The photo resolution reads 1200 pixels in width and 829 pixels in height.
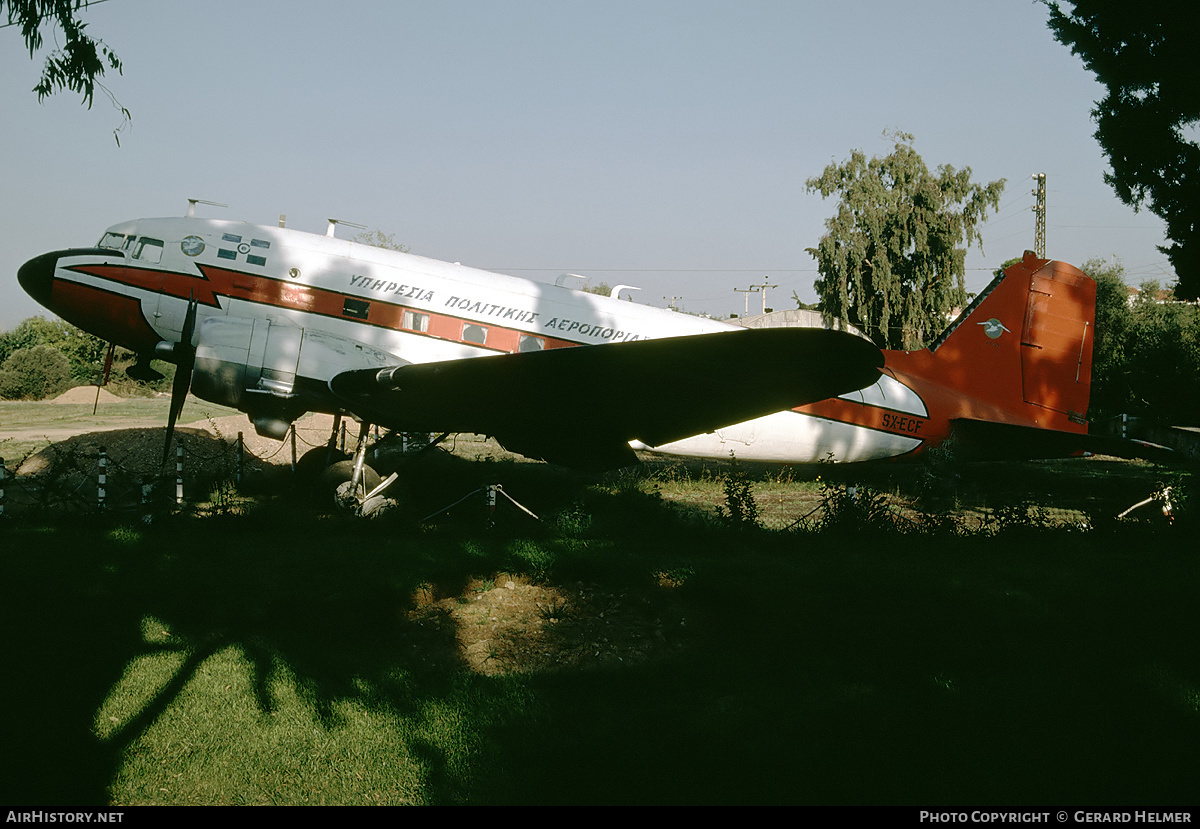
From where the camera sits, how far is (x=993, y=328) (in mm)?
12289

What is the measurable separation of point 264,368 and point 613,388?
444 cm

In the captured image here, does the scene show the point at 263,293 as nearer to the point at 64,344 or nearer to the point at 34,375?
the point at 34,375

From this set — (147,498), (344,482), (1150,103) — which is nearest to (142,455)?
(147,498)

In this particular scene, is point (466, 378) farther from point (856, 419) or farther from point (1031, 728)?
point (856, 419)

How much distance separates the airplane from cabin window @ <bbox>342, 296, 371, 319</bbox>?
3 centimetres

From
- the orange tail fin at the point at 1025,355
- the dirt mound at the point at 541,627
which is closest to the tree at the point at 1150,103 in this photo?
the orange tail fin at the point at 1025,355

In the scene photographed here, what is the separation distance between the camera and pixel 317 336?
9.20 metres

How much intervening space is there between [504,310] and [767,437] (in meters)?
4.49

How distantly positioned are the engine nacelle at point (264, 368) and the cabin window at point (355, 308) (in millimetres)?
741

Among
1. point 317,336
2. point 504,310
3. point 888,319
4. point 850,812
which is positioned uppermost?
point 888,319

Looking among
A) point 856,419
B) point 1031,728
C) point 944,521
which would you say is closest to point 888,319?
point 856,419

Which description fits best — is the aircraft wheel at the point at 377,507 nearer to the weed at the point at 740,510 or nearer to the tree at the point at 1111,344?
the weed at the point at 740,510

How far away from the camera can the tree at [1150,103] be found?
9.34m

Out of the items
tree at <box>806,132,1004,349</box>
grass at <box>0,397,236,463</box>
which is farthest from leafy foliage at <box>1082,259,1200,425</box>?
grass at <box>0,397,236,463</box>
